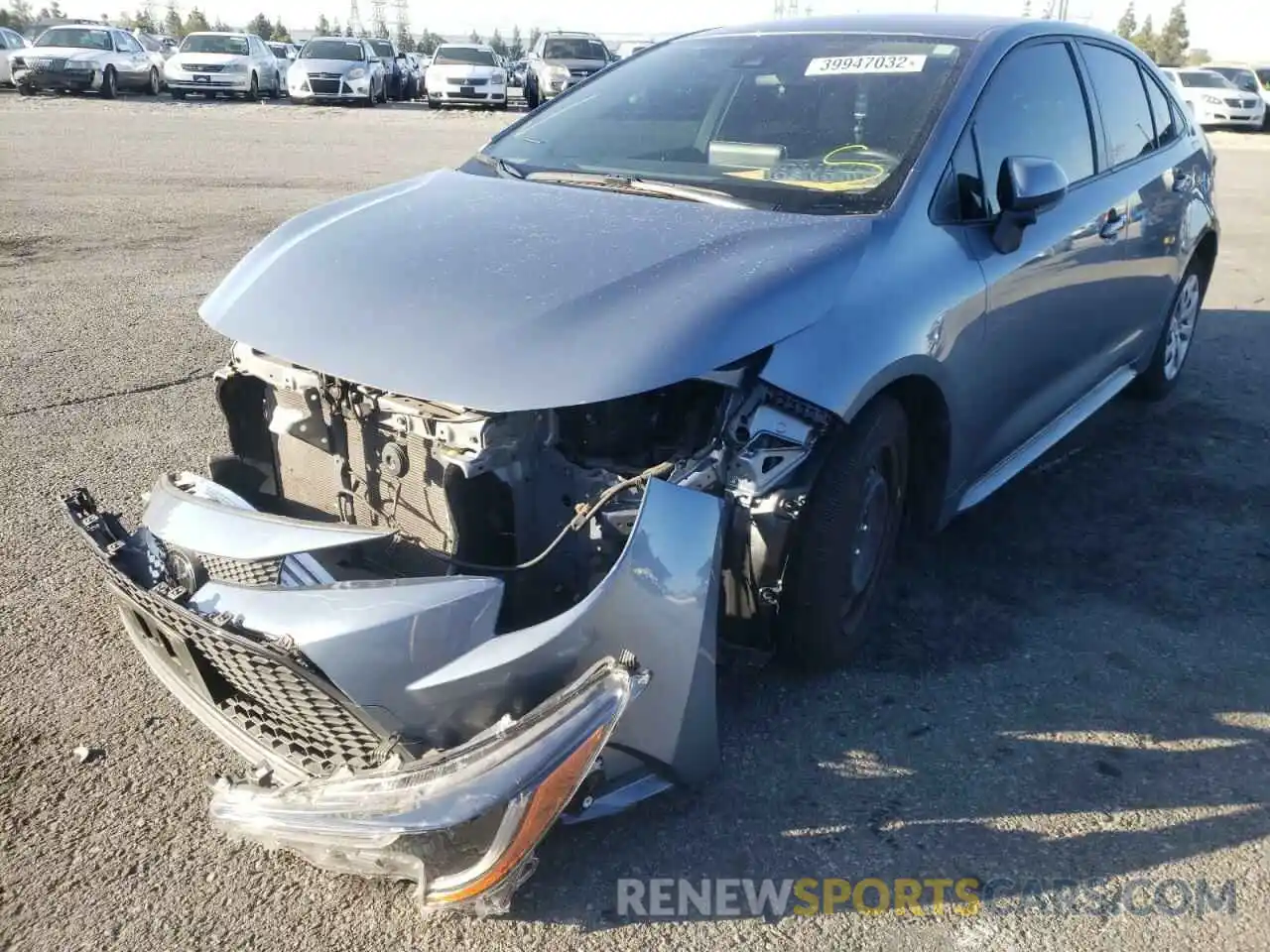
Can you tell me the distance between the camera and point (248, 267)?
3096 mm

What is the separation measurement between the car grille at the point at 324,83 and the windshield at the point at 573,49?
4.80m

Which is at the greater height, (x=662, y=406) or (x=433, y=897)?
(x=662, y=406)

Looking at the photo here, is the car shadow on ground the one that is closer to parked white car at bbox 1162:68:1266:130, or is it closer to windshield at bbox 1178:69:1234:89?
parked white car at bbox 1162:68:1266:130

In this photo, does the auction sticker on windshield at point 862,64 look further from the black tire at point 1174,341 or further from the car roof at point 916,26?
the black tire at point 1174,341

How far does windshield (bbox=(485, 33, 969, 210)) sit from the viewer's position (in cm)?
330

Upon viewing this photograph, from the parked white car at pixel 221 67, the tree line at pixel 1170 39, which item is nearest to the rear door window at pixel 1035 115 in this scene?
the parked white car at pixel 221 67

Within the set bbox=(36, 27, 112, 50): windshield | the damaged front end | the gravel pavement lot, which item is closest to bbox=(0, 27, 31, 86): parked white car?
bbox=(36, 27, 112, 50): windshield

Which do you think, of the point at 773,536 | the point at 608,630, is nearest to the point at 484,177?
the point at 773,536

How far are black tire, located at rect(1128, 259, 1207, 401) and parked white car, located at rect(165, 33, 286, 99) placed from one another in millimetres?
24037

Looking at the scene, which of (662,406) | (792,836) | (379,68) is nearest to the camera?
(792,836)

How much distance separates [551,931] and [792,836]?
62 centimetres

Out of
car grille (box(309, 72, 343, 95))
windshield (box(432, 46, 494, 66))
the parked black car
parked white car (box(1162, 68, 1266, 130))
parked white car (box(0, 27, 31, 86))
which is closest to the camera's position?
parked white car (box(1162, 68, 1266, 130))

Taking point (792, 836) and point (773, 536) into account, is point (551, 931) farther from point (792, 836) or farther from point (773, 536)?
point (773, 536)

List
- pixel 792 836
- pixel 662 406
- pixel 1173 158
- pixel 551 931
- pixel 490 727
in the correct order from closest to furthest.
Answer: pixel 490 727 → pixel 551 931 → pixel 792 836 → pixel 662 406 → pixel 1173 158
